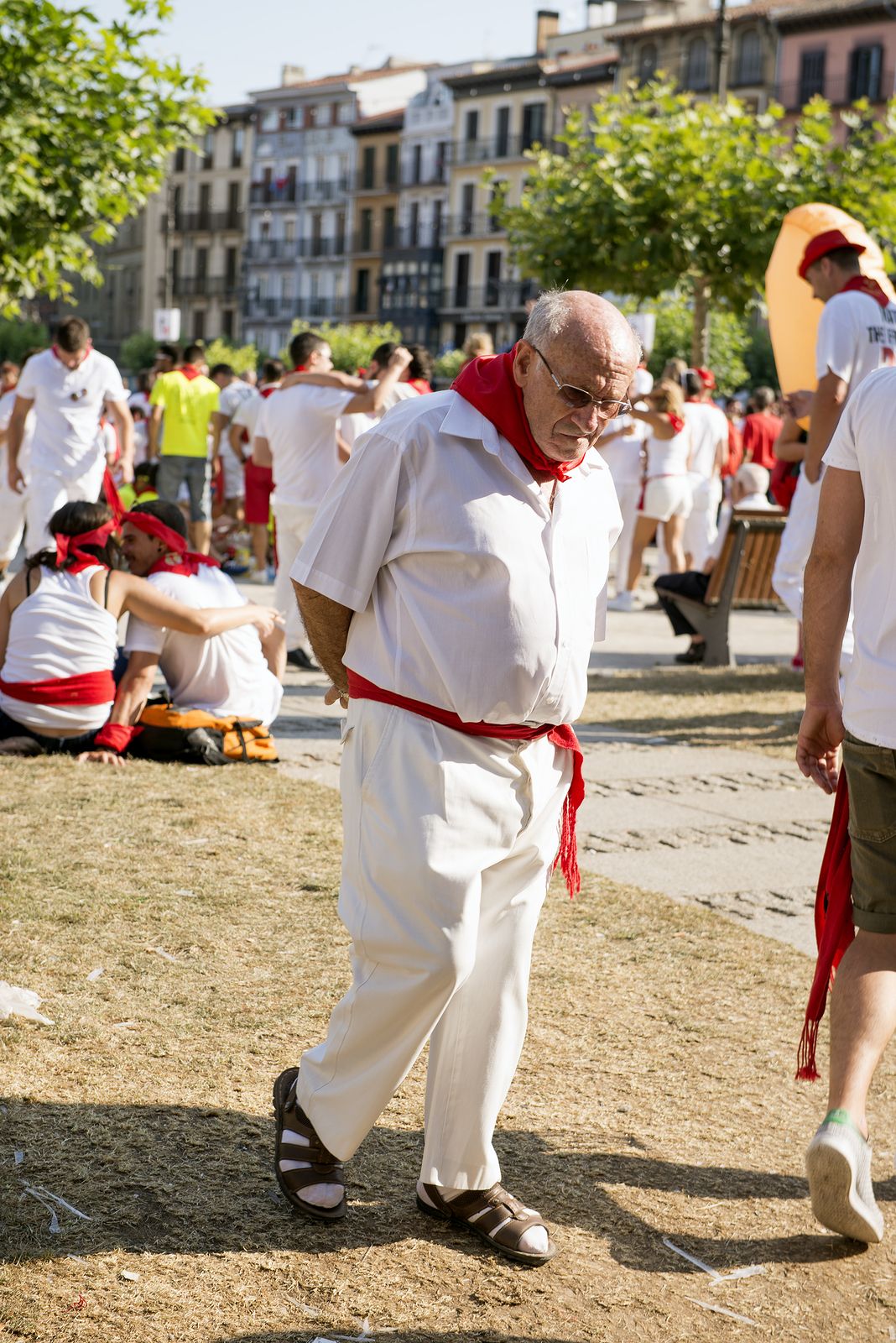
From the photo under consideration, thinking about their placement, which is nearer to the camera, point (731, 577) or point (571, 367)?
point (571, 367)

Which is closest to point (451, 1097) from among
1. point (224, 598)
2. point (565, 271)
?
point (224, 598)

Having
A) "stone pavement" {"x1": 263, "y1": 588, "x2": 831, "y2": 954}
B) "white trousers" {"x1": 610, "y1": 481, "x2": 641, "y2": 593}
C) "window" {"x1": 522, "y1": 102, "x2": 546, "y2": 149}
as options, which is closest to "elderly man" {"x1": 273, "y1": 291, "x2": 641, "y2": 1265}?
"stone pavement" {"x1": 263, "y1": 588, "x2": 831, "y2": 954}

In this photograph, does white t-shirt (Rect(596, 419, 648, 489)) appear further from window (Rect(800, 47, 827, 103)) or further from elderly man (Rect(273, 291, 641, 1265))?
window (Rect(800, 47, 827, 103))

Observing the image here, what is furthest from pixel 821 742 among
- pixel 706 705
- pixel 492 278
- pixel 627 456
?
pixel 492 278

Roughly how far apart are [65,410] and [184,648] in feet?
14.0

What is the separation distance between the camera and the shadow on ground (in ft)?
11.4

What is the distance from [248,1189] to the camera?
3.71m

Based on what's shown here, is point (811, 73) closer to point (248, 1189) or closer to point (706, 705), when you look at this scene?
point (706, 705)

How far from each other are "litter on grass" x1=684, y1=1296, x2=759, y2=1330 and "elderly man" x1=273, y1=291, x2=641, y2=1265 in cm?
31

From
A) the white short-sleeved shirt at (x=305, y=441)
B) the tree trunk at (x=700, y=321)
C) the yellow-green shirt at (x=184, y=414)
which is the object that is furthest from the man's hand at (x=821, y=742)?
the tree trunk at (x=700, y=321)

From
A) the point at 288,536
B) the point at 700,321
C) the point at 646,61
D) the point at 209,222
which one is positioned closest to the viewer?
the point at 288,536

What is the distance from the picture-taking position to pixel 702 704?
34.7ft

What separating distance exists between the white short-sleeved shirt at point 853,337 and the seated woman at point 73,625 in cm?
294

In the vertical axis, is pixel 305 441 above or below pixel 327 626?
above
